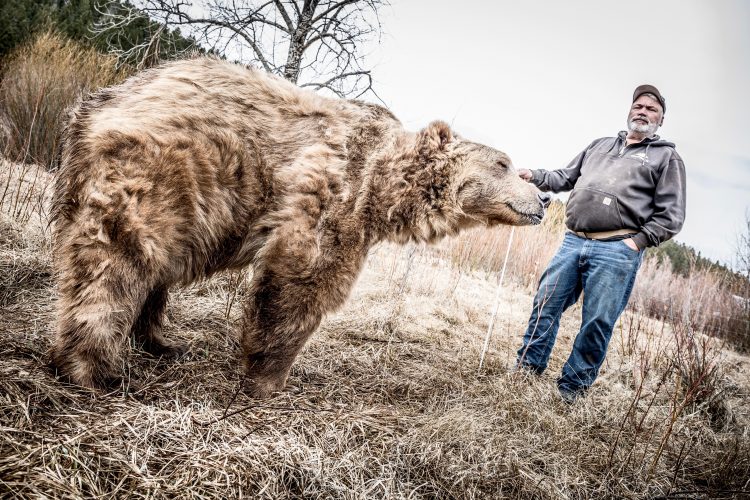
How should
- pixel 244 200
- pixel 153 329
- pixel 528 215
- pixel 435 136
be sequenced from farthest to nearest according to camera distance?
pixel 528 215 → pixel 435 136 → pixel 153 329 → pixel 244 200

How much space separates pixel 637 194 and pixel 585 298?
1.03 metres

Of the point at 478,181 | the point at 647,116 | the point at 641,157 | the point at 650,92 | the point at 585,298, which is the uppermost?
the point at 650,92

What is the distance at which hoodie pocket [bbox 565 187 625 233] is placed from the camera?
12.0 ft

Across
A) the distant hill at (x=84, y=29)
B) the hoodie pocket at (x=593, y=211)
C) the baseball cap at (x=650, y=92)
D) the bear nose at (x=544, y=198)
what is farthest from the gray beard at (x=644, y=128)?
the distant hill at (x=84, y=29)

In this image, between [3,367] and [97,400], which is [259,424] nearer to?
[97,400]

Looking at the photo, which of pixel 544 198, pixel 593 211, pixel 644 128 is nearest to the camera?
pixel 544 198

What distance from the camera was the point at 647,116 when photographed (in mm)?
3875

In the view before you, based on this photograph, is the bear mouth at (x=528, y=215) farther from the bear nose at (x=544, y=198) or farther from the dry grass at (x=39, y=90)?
the dry grass at (x=39, y=90)

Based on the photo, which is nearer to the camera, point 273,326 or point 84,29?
point 273,326

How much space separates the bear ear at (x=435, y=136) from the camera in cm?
300

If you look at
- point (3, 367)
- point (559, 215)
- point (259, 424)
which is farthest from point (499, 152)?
point (559, 215)

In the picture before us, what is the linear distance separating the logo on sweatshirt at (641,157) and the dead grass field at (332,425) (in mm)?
1660

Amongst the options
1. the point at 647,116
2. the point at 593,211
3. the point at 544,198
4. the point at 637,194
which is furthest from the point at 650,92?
the point at 544,198

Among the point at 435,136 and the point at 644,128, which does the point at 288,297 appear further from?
the point at 644,128
